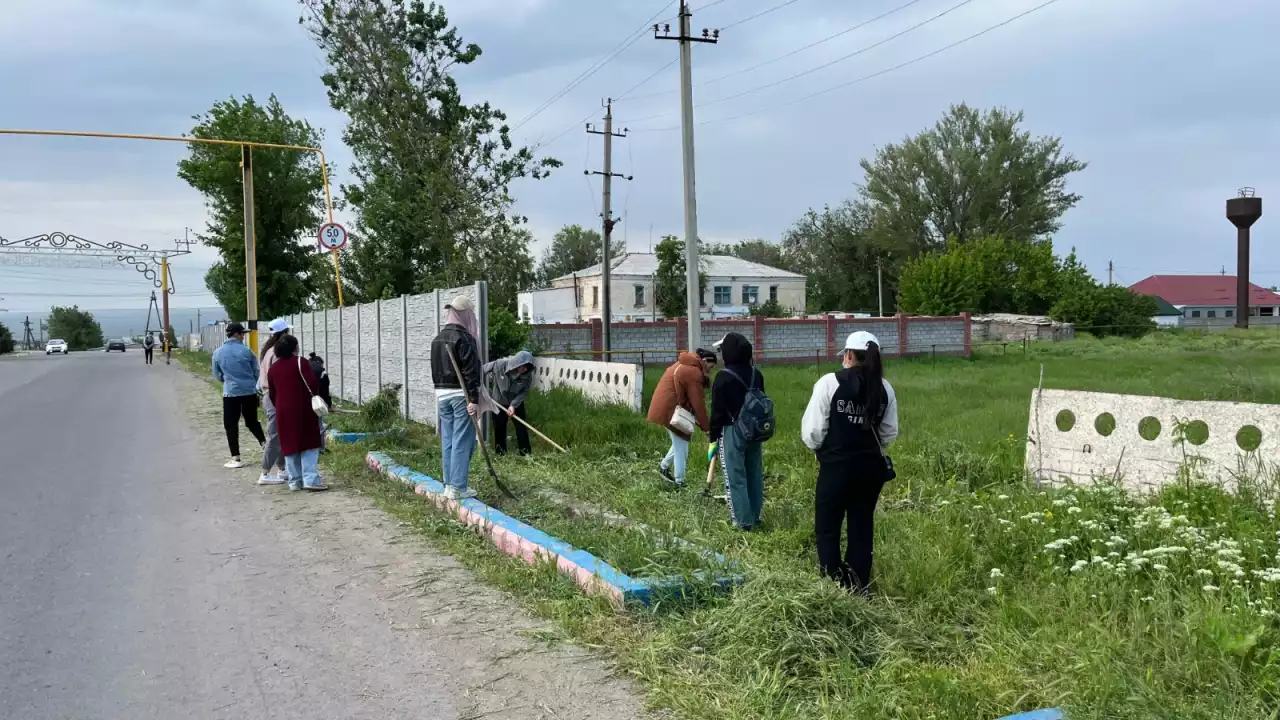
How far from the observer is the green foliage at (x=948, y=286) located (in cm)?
5331

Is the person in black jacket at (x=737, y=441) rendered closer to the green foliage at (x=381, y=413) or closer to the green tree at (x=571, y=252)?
the green foliage at (x=381, y=413)

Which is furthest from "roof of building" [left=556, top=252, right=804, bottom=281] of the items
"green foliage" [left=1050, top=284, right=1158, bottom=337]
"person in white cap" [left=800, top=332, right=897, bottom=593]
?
"person in white cap" [left=800, top=332, right=897, bottom=593]

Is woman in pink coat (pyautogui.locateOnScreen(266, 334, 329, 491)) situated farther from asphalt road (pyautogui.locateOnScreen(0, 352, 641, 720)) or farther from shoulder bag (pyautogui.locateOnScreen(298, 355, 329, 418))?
asphalt road (pyautogui.locateOnScreen(0, 352, 641, 720))

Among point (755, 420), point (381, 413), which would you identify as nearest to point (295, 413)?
point (381, 413)

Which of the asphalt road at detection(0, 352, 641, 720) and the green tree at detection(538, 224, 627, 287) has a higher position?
the green tree at detection(538, 224, 627, 287)

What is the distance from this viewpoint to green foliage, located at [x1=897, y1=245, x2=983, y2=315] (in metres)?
53.3

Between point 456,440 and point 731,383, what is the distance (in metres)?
2.63

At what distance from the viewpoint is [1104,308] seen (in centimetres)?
4928

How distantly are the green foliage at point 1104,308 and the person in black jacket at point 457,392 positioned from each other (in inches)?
1835

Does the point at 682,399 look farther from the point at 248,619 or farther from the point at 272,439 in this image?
the point at 272,439

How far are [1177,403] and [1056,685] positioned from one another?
14.1ft

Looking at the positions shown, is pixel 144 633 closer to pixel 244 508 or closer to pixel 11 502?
pixel 244 508

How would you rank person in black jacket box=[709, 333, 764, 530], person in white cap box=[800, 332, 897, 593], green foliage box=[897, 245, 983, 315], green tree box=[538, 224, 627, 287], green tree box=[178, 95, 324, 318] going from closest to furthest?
person in white cap box=[800, 332, 897, 593]
person in black jacket box=[709, 333, 764, 530]
green tree box=[178, 95, 324, 318]
green foliage box=[897, 245, 983, 315]
green tree box=[538, 224, 627, 287]

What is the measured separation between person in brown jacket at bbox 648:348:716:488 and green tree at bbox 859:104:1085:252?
2410 inches
